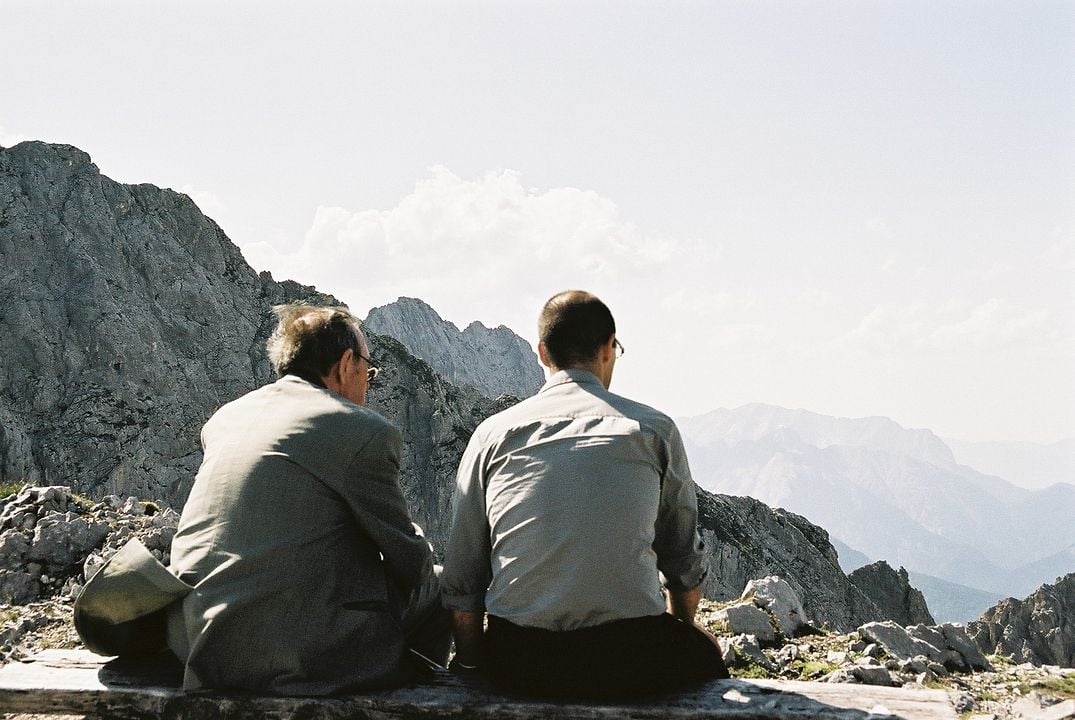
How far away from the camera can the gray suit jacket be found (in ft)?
15.0

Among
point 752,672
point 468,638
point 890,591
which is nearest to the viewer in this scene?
→ point 468,638

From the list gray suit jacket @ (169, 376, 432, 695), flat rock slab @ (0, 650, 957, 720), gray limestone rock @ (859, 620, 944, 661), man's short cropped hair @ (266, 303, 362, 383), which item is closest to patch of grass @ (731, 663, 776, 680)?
gray limestone rock @ (859, 620, 944, 661)

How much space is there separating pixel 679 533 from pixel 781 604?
237 inches

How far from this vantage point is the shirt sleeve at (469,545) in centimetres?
498

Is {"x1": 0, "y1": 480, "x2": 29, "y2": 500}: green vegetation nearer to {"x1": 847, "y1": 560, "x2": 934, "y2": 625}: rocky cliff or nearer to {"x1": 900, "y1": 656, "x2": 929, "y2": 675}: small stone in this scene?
{"x1": 900, "y1": 656, "x2": 929, "y2": 675}: small stone

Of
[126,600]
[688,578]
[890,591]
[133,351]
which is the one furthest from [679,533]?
[890,591]

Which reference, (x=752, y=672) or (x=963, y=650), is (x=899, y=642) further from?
(x=752, y=672)

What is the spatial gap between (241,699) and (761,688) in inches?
126

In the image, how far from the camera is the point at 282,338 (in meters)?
5.50

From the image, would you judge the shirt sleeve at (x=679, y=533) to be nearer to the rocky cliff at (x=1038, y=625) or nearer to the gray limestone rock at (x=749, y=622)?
the gray limestone rock at (x=749, y=622)

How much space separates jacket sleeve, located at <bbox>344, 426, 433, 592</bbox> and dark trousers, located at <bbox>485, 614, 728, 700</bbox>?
784 mm

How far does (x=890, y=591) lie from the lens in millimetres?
75938

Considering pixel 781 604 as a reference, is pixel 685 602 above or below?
above

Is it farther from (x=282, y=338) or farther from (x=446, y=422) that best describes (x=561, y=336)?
(x=446, y=422)
